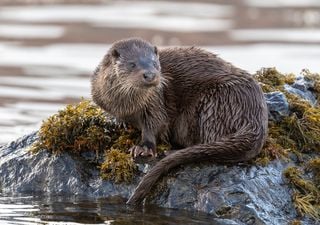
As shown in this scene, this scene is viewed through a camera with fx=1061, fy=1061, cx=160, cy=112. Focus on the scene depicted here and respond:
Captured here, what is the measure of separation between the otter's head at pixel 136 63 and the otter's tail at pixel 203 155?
1.75ft

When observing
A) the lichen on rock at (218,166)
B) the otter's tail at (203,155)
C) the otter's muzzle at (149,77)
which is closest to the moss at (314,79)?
the lichen on rock at (218,166)

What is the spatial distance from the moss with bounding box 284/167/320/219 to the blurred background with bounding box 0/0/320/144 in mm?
4359

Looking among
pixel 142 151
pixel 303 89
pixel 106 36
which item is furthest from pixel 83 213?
pixel 106 36

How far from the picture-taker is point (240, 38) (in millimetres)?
15906

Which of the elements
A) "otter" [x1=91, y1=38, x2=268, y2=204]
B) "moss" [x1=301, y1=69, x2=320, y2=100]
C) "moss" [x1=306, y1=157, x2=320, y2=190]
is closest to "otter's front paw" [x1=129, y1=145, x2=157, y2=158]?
"otter" [x1=91, y1=38, x2=268, y2=204]

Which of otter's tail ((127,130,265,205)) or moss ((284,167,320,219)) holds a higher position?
otter's tail ((127,130,265,205))

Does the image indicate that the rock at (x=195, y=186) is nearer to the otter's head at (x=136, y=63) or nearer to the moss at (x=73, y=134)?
the moss at (x=73, y=134)

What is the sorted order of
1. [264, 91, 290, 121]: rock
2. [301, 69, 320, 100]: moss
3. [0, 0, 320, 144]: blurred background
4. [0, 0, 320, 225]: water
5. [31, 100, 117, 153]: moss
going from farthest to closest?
[0, 0, 320, 144]: blurred background
[0, 0, 320, 225]: water
[301, 69, 320, 100]: moss
[264, 91, 290, 121]: rock
[31, 100, 117, 153]: moss

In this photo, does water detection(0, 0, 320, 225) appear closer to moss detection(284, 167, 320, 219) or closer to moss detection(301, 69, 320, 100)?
moss detection(301, 69, 320, 100)

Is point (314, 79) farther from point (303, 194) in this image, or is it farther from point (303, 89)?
point (303, 194)

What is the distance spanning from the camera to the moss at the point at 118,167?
22.7ft

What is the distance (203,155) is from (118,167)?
1.98 ft

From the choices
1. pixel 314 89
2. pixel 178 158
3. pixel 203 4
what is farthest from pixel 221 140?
pixel 203 4

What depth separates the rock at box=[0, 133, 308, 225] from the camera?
6547 millimetres
